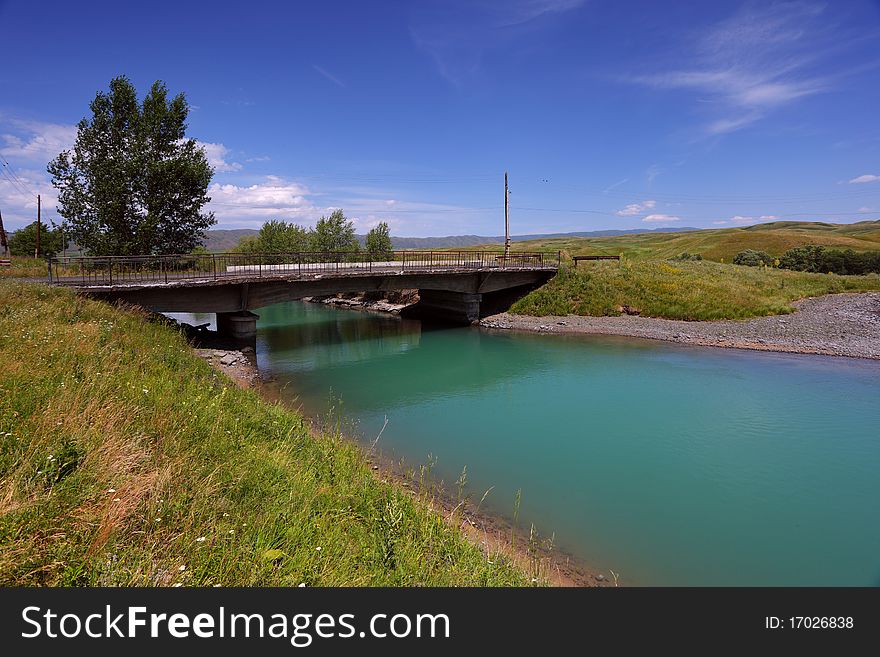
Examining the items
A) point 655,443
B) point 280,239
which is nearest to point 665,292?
point 655,443

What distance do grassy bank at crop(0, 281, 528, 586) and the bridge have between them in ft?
48.1

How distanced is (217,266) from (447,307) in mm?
18027

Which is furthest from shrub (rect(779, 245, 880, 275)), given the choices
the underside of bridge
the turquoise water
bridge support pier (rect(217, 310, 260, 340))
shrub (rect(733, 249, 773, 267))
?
bridge support pier (rect(217, 310, 260, 340))

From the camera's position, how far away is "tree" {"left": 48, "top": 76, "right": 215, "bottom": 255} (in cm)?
3256

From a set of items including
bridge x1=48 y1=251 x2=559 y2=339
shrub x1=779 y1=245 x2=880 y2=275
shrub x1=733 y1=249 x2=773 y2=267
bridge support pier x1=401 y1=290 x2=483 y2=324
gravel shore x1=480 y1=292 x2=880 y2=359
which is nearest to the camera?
bridge x1=48 y1=251 x2=559 y2=339

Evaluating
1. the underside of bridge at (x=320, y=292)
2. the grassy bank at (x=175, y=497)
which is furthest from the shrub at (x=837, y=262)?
the grassy bank at (x=175, y=497)

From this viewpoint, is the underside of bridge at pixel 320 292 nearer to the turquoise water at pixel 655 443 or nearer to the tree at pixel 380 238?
the turquoise water at pixel 655 443

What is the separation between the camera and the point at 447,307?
129 feet

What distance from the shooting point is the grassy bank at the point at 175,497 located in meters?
4.11

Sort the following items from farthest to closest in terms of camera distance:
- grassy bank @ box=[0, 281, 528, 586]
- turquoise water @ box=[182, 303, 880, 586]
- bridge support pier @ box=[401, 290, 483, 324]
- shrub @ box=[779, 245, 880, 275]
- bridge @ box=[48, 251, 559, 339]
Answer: shrub @ box=[779, 245, 880, 275] → bridge support pier @ box=[401, 290, 483, 324] → bridge @ box=[48, 251, 559, 339] → turquoise water @ box=[182, 303, 880, 586] → grassy bank @ box=[0, 281, 528, 586]

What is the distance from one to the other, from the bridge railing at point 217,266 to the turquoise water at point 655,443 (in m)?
5.51

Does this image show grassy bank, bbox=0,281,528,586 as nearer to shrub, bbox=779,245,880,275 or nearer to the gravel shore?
the gravel shore
